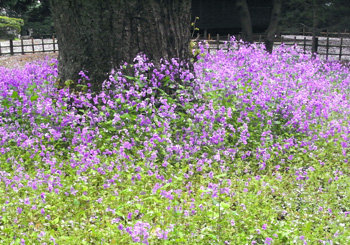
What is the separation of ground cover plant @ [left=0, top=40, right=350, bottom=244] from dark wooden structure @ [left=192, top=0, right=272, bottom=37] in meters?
23.7

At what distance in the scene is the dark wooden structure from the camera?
30.4 meters

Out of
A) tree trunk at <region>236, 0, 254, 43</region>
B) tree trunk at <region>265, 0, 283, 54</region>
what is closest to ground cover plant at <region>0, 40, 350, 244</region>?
tree trunk at <region>265, 0, 283, 54</region>

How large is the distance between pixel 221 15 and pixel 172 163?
27.8m

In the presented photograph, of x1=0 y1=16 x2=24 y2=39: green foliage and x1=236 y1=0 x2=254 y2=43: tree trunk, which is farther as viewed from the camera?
x1=0 y1=16 x2=24 y2=39: green foliage

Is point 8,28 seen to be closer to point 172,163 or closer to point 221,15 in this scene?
point 221,15

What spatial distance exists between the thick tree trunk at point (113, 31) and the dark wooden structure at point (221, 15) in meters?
23.6

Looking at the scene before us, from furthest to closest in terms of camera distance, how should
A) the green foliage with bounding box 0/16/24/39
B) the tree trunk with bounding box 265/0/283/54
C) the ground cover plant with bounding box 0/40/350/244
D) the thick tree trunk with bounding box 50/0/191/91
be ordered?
the green foliage with bounding box 0/16/24/39 < the tree trunk with bounding box 265/0/283/54 < the thick tree trunk with bounding box 50/0/191/91 < the ground cover plant with bounding box 0/40/350/244

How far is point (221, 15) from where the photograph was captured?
102ft

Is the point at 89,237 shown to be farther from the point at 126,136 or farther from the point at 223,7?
the point at 223,7

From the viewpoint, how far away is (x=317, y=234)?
11.4 feet

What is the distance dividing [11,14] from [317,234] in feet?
132

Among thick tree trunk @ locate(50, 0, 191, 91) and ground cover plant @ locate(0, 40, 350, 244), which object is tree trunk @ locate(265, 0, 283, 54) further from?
thick tree trunk @ locate(50, 0, 191, 91)

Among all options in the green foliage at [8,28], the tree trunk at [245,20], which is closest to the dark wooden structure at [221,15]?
the tree trunk at [245,20]

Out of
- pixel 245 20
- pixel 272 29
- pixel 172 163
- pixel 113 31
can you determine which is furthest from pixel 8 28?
pixel 172 163
